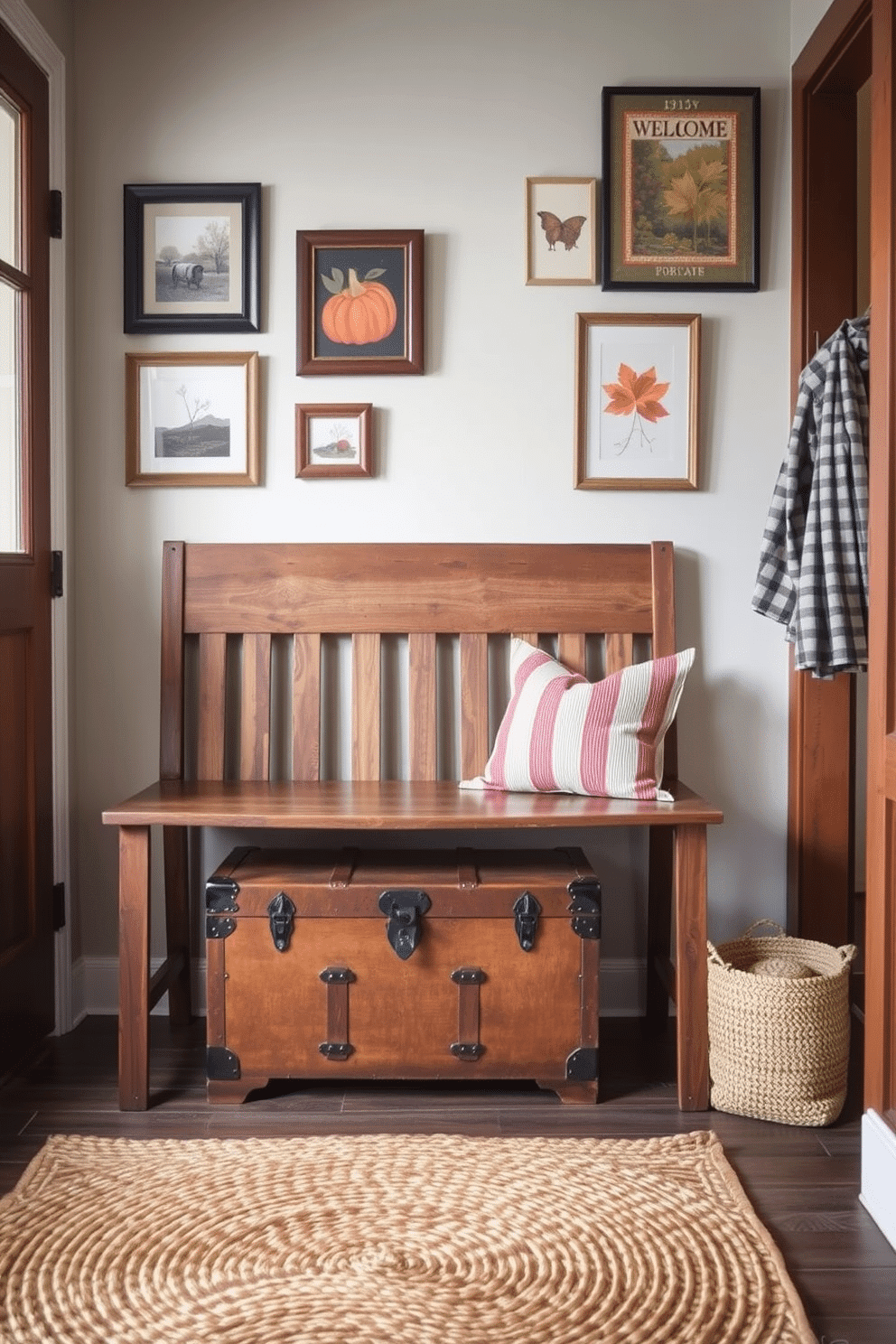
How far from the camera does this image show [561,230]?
2.82 meters

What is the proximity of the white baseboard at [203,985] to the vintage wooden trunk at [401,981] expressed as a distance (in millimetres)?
539

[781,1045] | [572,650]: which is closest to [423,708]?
[572,650]

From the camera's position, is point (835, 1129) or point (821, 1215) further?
point (835, 1129)

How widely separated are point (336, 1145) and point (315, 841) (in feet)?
2.85

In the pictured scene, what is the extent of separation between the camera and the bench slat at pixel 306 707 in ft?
9.25

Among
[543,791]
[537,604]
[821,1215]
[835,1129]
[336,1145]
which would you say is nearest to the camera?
[821,1215]

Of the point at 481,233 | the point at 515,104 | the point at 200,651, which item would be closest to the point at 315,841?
the point at 200,651

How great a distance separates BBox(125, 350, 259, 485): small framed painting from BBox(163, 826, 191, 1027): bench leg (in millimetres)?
873

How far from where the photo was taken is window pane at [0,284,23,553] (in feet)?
8.32

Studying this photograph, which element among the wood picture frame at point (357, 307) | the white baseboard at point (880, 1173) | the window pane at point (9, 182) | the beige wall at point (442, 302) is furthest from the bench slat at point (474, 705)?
the window pane at point (9, 182)

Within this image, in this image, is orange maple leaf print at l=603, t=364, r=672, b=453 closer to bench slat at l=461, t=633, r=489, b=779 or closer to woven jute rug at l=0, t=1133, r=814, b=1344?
bench slat at l=461, t=633, r=489, b=779

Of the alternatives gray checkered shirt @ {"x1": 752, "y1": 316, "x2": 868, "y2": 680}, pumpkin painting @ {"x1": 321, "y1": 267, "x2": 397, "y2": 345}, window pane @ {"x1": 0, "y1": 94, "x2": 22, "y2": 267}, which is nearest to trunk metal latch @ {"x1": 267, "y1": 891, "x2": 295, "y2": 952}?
gray checkered shirt @ {"x1": 752, "y1": 316, "x2": 868, "y2": 680}

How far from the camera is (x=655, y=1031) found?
2.82 metres

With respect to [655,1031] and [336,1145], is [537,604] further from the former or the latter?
[336,1145]
